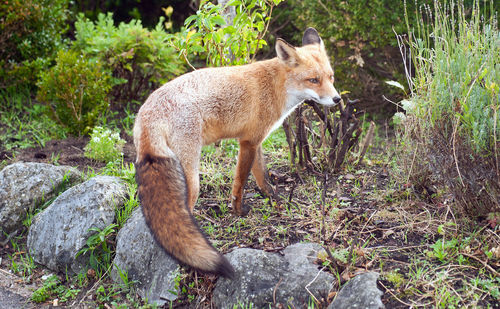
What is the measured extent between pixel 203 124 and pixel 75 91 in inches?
107

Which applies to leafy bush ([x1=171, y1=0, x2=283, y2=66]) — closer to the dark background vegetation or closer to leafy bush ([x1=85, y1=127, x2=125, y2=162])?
the dark background vegetation

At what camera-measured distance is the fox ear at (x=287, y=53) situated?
4.48 metres

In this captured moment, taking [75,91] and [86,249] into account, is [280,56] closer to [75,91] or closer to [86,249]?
[86,249]

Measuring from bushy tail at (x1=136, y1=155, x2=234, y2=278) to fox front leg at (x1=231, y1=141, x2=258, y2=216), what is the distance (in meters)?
0.72

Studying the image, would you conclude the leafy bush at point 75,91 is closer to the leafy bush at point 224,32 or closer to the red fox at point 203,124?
the leafy bush at point 224,32

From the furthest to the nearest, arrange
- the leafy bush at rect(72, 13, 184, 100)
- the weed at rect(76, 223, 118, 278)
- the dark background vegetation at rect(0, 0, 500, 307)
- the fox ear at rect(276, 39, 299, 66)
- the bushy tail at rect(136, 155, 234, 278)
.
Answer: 1. the leafy bush at rect(72, 13, 184, 100)
2. the fox ear at rect(276, 39, 299, 66)
3. the weed at rect(76, 223, 118, 278)
4. the dark background vegetation at rect(0, 0, 500, 307)
5. the bushy tail at rect(136, 155, 234, 278)

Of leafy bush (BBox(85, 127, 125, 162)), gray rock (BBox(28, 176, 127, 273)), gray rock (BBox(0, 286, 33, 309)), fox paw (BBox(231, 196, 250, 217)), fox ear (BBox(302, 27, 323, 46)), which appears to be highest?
fox ear (BBox(302, 27, 323, 46))

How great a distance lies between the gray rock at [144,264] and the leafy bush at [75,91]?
8.04 feet

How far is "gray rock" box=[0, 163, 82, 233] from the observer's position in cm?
496

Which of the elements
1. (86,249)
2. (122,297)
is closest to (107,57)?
(86,249)

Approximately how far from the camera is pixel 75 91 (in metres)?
6.22

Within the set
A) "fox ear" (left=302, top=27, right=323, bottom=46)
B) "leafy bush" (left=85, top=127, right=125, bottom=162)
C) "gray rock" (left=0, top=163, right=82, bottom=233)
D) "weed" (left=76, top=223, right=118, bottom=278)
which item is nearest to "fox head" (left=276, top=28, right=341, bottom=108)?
"fox ear" (left=302, top=27, right=323, bottom=46)

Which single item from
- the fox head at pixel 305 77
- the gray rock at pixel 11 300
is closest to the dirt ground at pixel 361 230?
the gray rock at pixel 11 300

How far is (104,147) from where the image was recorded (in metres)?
5.61
